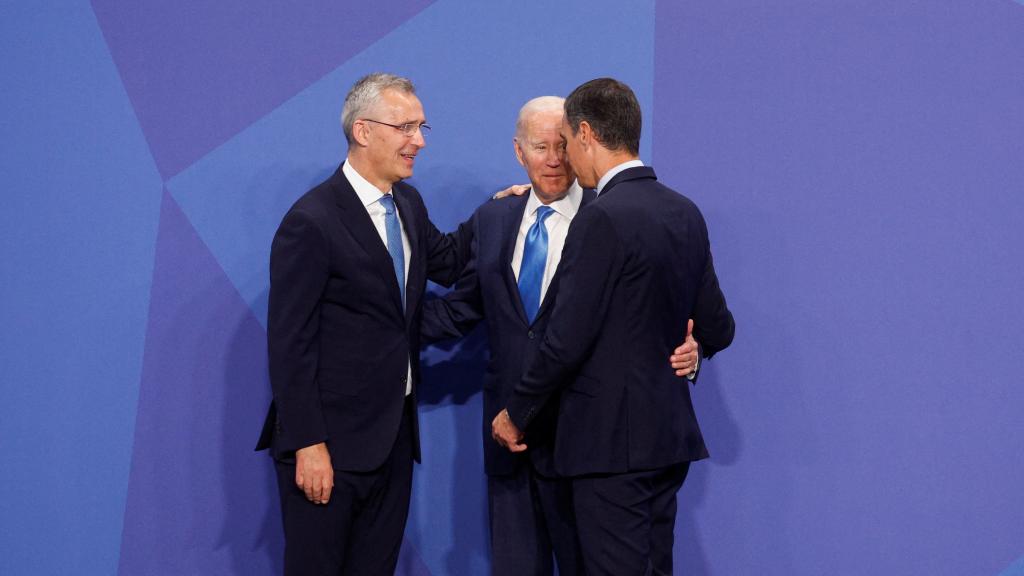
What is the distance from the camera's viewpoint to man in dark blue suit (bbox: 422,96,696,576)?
3041mm

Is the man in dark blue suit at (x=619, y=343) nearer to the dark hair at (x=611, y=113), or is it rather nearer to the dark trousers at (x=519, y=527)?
the dark hair at (x=611, y=113)

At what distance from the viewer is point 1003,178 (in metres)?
3.45

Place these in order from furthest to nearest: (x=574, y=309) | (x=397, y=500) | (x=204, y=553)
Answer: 1. (x=204, y=553)
2. (x=397, y=500)
3. (x=574, y=309)

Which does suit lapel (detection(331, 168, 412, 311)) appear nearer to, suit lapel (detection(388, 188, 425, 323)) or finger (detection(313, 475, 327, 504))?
suit lapel (detection(388, 188, 425, 323))

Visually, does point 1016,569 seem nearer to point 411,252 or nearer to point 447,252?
point 447,252

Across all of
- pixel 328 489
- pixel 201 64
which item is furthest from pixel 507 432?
pixel 201 64

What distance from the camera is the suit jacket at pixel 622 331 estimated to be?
8.48 ft

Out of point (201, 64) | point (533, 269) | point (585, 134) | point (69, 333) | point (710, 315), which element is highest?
point (201, 64)

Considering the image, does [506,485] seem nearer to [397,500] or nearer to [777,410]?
[397,500]

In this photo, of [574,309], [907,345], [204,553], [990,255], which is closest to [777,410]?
[907,345]

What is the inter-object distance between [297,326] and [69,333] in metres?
1.12

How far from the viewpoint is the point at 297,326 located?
2711 millimetres

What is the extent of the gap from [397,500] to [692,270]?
1.06 meters

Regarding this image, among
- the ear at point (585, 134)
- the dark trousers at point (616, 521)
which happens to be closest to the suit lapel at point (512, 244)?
the ear at point (585, 134)
